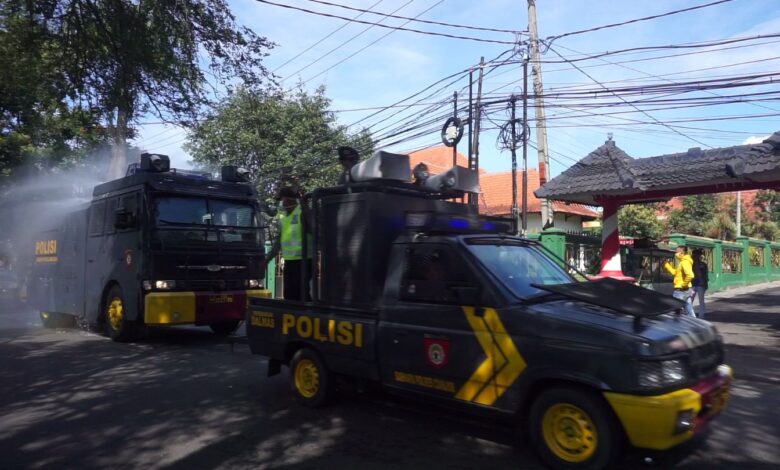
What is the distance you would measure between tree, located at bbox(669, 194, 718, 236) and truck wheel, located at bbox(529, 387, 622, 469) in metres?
33.2

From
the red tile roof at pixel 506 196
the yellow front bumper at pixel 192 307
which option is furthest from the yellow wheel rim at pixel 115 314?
the red tile roof at pixel 506 196

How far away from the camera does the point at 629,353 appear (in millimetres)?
3725

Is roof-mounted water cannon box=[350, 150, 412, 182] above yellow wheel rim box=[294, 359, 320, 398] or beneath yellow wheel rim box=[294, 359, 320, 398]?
above

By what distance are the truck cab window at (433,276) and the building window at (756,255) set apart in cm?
2493

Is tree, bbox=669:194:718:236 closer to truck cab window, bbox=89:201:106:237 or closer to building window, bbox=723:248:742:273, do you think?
building window, bbox=723:248:742:273

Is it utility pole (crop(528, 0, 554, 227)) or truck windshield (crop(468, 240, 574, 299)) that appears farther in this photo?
utility pole (crop(528, 0, 554, 227))

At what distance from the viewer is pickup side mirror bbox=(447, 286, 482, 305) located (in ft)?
14.7

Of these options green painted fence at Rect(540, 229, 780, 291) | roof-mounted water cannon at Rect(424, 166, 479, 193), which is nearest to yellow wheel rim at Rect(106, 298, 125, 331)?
roof-mounted water cannon at Rect(424, 166, 479, 193)

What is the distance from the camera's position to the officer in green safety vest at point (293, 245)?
6344mm

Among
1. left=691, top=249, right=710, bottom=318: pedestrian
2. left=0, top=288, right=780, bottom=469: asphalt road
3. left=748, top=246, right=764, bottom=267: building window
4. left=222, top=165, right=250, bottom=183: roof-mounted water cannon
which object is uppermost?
left=222, top=165, right=250, bottom=183: roof-mounted water cannon

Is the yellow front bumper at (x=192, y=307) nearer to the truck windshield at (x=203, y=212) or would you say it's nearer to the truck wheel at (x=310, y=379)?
the truck windshield at (x=203, y=212)

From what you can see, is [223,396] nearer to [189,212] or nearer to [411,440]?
[411,440]

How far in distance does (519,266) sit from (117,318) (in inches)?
306

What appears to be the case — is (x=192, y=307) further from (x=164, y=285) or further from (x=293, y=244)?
(x=293, y=244)
